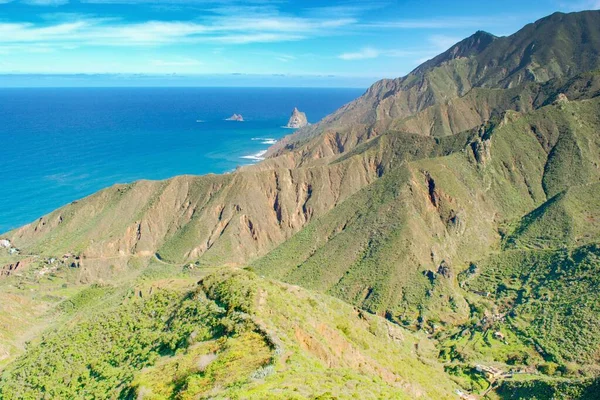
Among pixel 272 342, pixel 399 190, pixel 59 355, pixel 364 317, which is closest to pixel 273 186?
pixel 399 190

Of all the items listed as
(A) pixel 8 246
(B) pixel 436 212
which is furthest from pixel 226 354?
(A) pixel 8 246

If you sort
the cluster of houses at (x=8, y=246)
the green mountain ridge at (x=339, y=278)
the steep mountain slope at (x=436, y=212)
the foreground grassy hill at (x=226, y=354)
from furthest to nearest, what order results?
1. the cluster of houses at (x=8, y=246)
2. the steep mountain slope at (x=436, y=212)
3. the green mountain ridge at (x=339, y=278)
4. the foreground grassy hill at (x=226, y=354)

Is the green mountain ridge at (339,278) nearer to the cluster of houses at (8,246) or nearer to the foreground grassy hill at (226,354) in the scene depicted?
the foreground grassy hill at (226,354)

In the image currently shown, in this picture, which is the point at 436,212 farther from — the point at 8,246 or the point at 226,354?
the point at 8,246

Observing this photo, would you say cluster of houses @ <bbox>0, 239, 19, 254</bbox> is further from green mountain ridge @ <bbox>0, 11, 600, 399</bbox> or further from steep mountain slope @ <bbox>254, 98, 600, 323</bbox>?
steep mountain slope @ <bbox>254, 98, 600, 323</bbox>

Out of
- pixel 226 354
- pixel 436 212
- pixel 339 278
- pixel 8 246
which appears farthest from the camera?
pixel 8 246

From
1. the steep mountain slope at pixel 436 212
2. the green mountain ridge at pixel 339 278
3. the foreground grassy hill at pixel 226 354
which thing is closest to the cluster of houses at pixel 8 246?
the green mountain ridge at pixel 339 278

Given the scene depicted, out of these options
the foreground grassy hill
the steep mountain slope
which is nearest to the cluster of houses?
the steep mountain slope

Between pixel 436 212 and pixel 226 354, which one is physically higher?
pixel 226 354

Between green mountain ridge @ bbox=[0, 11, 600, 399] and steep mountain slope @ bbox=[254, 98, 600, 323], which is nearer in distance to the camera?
green mountain ridge @ bbox=[0, 11, 600, 399]
